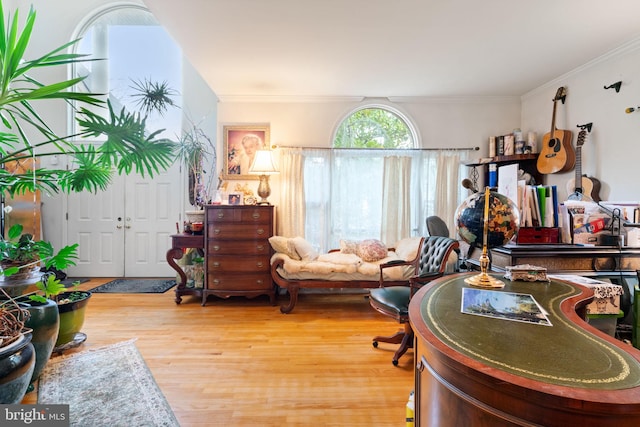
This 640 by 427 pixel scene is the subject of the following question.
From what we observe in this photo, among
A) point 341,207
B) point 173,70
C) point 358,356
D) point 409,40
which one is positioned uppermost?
point 173,70

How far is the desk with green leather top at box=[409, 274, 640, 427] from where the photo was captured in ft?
1.98

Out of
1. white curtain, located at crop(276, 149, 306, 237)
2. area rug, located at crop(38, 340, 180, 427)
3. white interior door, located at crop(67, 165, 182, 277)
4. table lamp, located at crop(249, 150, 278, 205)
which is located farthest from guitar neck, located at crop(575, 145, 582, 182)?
white interior door, located at crop(67, 165, 182, 277)

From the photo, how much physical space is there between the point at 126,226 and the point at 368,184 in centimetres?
374

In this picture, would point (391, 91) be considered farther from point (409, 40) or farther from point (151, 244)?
point (151, 244)

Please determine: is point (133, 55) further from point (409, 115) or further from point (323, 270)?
point (323, 270)

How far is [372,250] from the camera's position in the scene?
3.66m

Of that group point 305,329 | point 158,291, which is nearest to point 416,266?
point 305,329

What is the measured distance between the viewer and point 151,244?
4.71 metres

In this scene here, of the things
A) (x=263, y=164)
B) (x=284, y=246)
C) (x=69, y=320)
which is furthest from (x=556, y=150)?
(x=69, y=320)

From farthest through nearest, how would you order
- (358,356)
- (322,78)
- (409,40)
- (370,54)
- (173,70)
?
1. (173,70)
2. (322,78)
3. (370,54)
4. (409,40)
5. (358,356)

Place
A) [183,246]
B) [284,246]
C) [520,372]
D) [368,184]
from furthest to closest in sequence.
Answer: [368,184] < [183,246] < [284,246] < [520,372]

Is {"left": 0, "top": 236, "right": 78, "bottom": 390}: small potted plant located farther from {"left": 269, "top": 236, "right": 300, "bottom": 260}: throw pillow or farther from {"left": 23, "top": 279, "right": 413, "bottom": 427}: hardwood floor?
{"left": 269, "top": 236, "right": 300, "bottom": 260}: throw pillow

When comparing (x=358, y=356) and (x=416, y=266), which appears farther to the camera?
(x=416, y=266)

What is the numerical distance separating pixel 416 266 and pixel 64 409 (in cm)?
269
